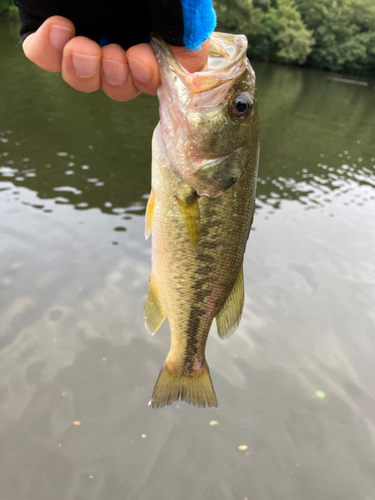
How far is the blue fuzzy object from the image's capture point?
1.19 meters

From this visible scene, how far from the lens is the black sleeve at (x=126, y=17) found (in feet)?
3.94

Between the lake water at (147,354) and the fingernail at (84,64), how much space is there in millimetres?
4000

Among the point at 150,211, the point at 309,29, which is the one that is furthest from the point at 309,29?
the point at 150,211

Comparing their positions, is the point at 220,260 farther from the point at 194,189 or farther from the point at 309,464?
the point at 309,464

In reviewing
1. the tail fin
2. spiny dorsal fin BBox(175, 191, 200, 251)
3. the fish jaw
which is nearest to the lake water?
the tail fin

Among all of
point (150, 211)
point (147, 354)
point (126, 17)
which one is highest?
point (126, 17)

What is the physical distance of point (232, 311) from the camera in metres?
2.07

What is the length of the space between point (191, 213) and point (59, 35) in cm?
88

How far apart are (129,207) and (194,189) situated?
7107 mm

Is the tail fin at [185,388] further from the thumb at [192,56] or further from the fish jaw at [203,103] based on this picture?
the thumb at [192,56]

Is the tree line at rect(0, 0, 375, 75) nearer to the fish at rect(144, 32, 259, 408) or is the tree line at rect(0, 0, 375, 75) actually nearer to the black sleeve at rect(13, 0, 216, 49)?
the fish at rect(144, 32, 259, 408)

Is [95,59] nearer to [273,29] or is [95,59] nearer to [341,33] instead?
[273,29]

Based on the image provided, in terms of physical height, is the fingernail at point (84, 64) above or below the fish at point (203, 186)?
above

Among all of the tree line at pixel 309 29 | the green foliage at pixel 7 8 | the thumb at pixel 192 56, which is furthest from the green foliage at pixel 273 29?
the thumb at pixel 192 56
